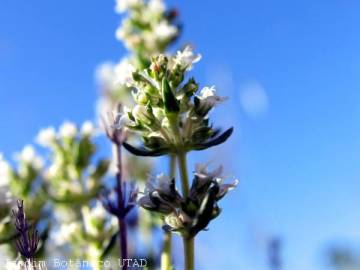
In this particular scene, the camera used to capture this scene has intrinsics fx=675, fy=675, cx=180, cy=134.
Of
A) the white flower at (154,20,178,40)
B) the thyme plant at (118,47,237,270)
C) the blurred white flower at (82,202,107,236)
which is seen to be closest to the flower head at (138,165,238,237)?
the thyme plant at (118,47,237,270)

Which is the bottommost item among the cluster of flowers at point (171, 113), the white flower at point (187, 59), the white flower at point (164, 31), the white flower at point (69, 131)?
the cluster of flowers at point (171, 113)

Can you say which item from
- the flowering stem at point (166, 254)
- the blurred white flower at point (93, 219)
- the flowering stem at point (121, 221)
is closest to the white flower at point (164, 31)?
the blurred white flower at point (93, 219)

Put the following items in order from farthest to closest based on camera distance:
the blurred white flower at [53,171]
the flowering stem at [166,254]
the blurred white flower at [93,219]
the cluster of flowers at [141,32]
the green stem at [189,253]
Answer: the cluster of flowers at [141,32] → the blurred white flower at [53,171] → the blurred white flower at [93,219] → the flowering stem at [166,254] → the green stem at [189,253]

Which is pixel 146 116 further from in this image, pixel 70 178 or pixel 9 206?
pixel 70 178

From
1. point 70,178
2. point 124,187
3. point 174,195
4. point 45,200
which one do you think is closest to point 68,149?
point 70,178

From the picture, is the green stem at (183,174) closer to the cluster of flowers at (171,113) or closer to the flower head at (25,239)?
the cluster of flowers at (171,113)

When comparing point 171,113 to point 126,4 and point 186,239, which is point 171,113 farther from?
point 126,4

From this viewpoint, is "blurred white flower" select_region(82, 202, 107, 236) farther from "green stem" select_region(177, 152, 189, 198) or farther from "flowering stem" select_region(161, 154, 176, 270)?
"green stem" select_region(177, 152, 189, 198)
